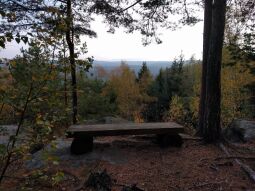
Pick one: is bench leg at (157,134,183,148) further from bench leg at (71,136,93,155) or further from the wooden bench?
bench leg at (71,136,93,155)

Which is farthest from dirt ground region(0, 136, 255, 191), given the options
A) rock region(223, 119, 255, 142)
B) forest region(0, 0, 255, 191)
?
rock region(223, 119, 255, 142)

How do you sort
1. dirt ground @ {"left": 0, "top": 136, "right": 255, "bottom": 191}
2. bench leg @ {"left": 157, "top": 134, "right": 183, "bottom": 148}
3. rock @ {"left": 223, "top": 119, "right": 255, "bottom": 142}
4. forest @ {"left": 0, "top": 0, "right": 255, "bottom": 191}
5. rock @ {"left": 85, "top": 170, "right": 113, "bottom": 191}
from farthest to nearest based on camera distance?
1. rock @ {"left": 223, "top": 119, "right": 255, "bottom": 142}
2. bench leg @ {"left": 157, "top": 134, "right": 183, "bottom": 148}
3. dirt ground @ {"left": 0, "top": 136, "right": 255, "bottom": 191}
4. rock @ {"left": 85, "top": 170, "right": 113, "bottom": 191}
5. forest @ {"left": 0, "top": 0, "right": 255, "bottom": 191}

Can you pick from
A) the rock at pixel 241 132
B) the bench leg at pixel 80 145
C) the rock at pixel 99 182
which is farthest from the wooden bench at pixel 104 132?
the rock at pixel 241 132

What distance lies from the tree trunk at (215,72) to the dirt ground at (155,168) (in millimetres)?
453

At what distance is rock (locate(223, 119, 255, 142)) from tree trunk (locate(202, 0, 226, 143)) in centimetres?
154

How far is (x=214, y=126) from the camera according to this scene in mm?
6492

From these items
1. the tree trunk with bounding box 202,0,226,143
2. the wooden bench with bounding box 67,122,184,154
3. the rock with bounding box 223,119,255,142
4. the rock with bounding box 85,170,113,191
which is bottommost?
the rock with bounding box 223,119,255,142

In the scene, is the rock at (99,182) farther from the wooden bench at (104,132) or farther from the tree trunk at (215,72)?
the tree trunk at (215,72)

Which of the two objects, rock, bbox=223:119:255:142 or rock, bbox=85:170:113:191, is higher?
rock, bbox=85:170:113:191

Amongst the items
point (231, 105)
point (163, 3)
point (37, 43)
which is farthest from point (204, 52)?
point (231, 105)

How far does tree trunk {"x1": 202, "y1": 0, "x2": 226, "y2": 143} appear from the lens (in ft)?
20.9

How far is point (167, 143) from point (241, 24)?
488cm

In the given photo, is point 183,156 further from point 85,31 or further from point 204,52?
point 85,31

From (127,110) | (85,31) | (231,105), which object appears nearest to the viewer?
(85,31)
